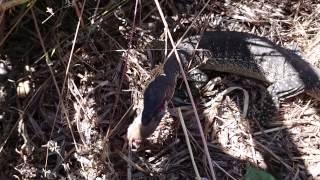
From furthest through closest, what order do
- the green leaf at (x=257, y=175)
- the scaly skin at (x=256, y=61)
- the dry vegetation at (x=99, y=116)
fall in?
the scaly skin at (x=256, y=61), the dry vegetation at (x=99, y=116), the green leaf at (x=257, y=175)

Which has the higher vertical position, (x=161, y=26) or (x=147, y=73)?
(x=161, y=26)

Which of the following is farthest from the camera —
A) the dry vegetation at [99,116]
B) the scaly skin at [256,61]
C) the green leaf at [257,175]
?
the scaly skin at [256,61]

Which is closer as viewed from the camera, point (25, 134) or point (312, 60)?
point (25, 134)

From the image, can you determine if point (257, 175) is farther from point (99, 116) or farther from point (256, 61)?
point (256, 61)

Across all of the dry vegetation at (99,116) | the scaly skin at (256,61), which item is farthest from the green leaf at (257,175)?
the scaly skin at (256,61)

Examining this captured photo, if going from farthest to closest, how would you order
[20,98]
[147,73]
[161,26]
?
[161,26]
[147,73]
[20,98]

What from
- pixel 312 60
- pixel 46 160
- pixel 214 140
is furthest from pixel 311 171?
pixel 46 160

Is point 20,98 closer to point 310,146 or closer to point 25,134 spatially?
point 25,134

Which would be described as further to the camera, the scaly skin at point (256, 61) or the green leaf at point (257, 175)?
the scaly skin at point (256, 61)

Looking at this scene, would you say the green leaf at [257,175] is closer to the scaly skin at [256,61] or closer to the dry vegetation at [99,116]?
the dry vegetation at [99,116]
